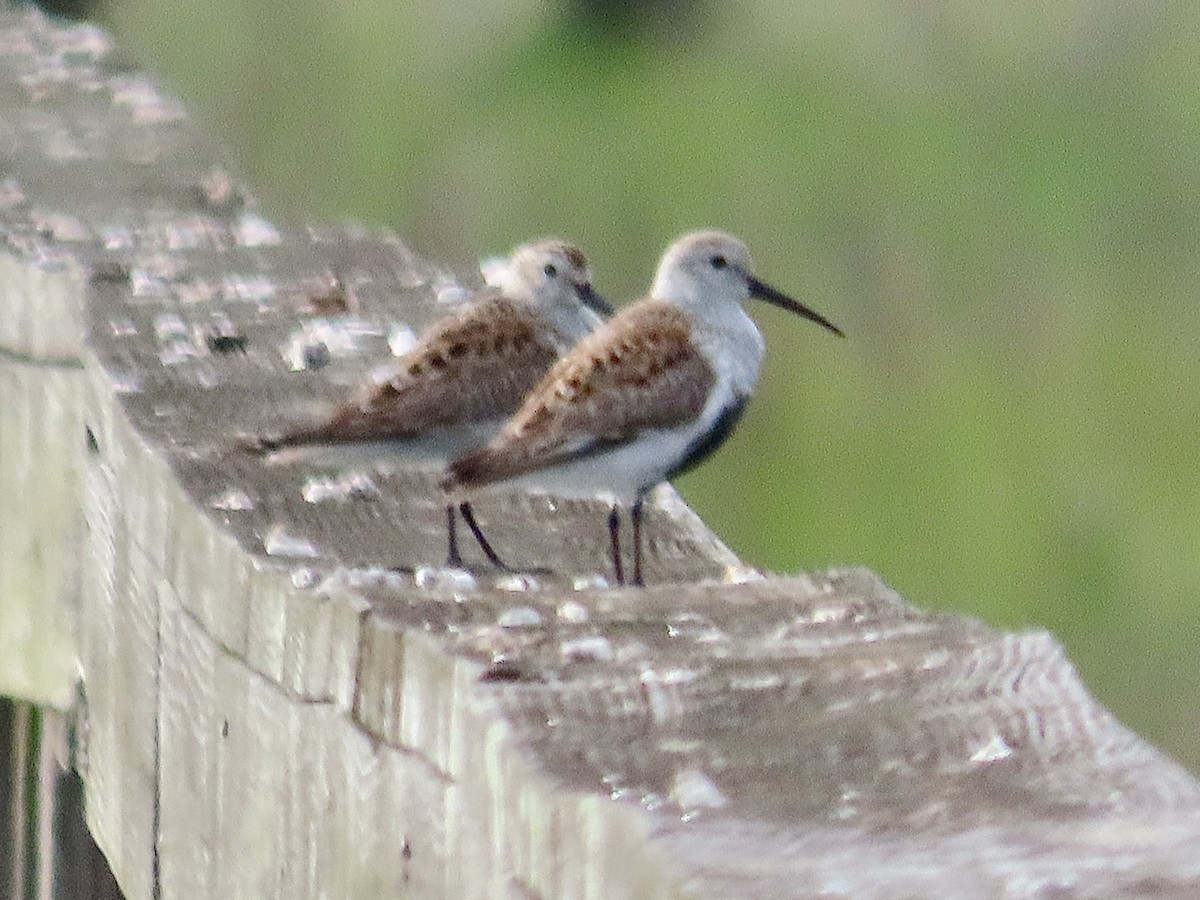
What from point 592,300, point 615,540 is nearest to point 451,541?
point 615,540

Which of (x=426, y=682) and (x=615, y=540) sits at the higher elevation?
(x=615, y=540)

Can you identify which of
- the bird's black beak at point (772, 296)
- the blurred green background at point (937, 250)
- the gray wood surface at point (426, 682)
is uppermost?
the blurred green background at point (937, 250)

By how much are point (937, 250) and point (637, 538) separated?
522 cm

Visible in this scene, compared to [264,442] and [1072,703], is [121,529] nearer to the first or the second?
[264,442]

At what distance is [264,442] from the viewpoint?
10.7ft

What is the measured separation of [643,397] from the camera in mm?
4133

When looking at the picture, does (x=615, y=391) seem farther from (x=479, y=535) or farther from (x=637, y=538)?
(x=479, y=535)

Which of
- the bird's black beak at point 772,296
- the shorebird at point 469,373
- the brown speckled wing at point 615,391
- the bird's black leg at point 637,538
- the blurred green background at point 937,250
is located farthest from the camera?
the blurred green background at point 937,250

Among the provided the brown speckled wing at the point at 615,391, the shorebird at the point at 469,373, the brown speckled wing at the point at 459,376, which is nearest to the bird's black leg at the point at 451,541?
the shorebird at the point at 469,373

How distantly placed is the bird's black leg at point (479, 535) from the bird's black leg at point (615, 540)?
0.46 feet

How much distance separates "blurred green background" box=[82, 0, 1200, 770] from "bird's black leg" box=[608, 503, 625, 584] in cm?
412

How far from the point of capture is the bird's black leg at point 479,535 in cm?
298

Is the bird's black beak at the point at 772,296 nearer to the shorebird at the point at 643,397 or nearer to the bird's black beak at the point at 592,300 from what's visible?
the shorebird at the point at 643,397

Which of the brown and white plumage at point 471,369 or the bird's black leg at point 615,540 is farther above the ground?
the brown and white plumage at point 471,369
